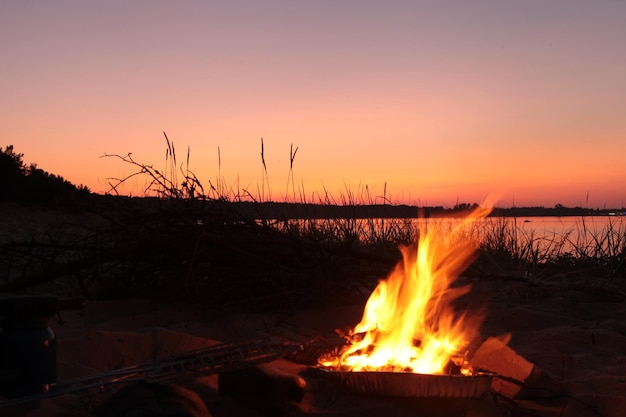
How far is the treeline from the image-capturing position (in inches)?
695

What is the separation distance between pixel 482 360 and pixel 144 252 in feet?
8.33

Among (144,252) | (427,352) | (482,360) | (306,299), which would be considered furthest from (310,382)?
(144,252)

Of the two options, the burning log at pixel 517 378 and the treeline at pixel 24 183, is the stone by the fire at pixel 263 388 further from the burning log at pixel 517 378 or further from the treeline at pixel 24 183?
the treeline at pixel 24 183

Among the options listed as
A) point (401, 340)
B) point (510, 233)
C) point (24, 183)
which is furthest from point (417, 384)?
point (24, 183)

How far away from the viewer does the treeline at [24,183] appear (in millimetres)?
17656

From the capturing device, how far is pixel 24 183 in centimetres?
1797

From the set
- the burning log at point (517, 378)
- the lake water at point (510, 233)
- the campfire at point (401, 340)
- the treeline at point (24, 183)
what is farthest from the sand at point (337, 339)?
the treeline at point (24, 183)

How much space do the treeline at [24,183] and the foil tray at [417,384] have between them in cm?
1650

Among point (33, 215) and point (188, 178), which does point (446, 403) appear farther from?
point (33, 215)

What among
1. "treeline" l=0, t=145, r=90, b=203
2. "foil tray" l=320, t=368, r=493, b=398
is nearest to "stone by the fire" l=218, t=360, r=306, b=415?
"foil tray" l=320, t=368, r=493, b=398

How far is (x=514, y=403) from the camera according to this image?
8.24ft

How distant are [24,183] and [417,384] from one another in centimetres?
1847


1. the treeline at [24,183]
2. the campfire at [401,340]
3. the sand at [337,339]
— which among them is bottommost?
the sand at [337,339]

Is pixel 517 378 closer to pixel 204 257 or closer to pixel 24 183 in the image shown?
pixel 204 257
